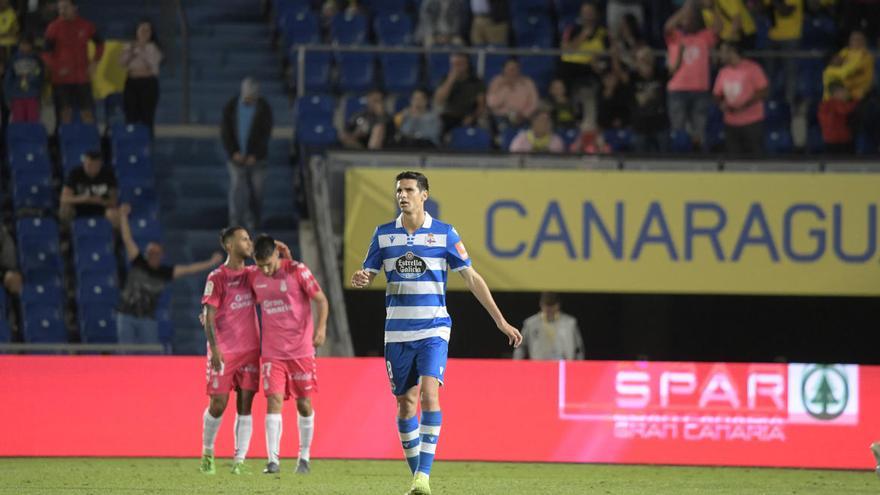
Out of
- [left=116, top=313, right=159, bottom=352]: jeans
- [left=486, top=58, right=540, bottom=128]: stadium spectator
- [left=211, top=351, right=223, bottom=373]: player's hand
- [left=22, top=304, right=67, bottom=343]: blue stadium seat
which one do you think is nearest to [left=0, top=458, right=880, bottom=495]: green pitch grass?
[left=211, top=351, right=223, bottom=373]: player's hand

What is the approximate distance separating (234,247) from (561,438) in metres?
Result: 3.88

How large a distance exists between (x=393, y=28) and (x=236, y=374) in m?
9.69

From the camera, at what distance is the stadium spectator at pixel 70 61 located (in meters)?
20.7

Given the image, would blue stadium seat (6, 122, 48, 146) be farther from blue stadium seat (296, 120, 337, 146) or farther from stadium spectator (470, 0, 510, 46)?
A: stadium spectator (470, 0, 510, 46)

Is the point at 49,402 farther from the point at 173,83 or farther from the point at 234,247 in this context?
the point at 173,83

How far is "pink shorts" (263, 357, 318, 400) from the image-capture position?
13.3 metres

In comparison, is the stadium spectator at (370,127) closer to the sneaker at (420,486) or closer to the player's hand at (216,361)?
the player's hand at (216,361)

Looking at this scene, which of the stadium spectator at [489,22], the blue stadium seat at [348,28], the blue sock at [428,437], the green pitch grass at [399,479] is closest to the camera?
the blue sock at [428,437]

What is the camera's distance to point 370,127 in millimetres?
19219

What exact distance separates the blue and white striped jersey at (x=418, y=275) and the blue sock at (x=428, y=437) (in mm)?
515

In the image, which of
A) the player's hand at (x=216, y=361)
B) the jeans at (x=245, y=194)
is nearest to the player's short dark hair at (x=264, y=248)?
the player's hand at (x=216, y=361)

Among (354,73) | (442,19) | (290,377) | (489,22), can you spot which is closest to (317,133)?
(354,73)

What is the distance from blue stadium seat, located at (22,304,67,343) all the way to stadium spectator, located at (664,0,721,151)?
7.54 metres

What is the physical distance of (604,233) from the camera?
18.5 meters
